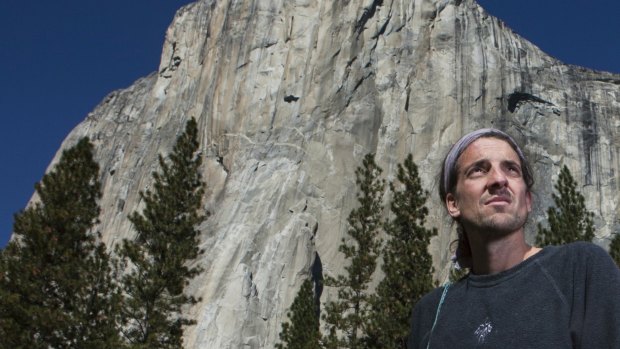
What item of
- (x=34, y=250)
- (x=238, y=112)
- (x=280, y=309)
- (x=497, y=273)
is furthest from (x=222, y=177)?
(x=497, y=273)

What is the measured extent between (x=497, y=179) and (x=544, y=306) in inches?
23.7

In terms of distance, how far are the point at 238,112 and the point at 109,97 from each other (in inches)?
1518

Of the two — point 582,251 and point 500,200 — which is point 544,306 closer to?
point 582,251

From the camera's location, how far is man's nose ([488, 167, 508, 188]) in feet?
9.75

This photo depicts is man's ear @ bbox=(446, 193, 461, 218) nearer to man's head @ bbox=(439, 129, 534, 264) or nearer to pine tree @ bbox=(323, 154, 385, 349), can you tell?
man's head @ bbox=(439, 129, 534, 264)

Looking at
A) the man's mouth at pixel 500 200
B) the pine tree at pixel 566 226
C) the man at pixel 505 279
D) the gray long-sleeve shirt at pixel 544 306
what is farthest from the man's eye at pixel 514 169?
the pine tree at pixel 566 226

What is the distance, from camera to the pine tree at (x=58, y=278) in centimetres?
2350

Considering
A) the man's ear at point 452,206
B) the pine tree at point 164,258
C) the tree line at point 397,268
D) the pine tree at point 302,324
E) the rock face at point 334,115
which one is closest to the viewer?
the man's ear at point 452,206

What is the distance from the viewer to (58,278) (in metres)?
24.2

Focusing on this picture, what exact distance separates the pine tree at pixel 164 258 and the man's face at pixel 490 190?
23.3 m

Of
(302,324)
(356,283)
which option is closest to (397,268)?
(356,283)

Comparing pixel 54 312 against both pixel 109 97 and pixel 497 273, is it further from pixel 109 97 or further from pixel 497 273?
pixel 109 97

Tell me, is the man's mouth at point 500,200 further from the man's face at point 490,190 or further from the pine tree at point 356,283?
the pine tree at point 356,283

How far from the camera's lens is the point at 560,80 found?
73688 millimetres
